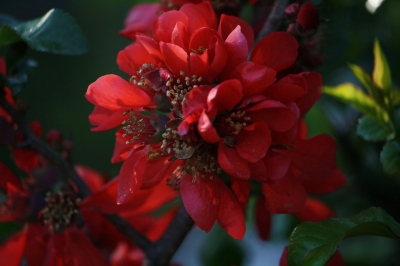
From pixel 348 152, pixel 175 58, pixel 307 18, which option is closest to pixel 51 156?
pixel 175 58

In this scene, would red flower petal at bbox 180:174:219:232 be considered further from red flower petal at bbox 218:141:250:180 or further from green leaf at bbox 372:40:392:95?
green leaf at bbox 372:40:392:95

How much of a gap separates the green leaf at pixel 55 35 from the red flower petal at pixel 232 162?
0.78 feet

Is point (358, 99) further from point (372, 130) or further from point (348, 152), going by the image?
point (348, 152)

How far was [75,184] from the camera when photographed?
29.1 inches

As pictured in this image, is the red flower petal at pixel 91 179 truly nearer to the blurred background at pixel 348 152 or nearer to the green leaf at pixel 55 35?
the blurred background at pixel 348 152

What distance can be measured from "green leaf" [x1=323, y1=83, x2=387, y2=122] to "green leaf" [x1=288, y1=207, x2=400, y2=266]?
15cm

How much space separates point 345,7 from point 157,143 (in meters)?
0.57

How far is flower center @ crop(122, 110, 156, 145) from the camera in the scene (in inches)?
22.8

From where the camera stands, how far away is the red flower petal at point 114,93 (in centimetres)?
54

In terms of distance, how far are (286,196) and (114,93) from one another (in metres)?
0.23

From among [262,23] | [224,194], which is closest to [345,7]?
[262,23]

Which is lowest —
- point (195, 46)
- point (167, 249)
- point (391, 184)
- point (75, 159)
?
point (75, 159)

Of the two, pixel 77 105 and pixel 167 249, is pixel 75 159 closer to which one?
pixel 77 105

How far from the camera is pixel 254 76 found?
1.64 ft
